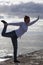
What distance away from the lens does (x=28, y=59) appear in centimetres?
1733

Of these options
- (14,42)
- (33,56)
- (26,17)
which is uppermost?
(26,17)

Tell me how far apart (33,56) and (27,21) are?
3945 millimetres

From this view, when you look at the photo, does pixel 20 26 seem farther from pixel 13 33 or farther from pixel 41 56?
pixel 41 56

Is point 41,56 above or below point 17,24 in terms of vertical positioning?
below

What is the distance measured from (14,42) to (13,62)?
127cm

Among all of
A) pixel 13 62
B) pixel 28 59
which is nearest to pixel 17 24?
pixel 13 62

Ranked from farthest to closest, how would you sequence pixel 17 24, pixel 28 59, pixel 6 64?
pixel 28 59 → pixel 6 64 → pixel 17 24

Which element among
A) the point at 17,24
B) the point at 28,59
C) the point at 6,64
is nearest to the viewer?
the point at 17,24

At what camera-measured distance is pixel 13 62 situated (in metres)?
16.0

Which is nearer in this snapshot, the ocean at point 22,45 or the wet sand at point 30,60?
the wet sand at point 30,60

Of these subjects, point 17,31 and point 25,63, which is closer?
point 17,31

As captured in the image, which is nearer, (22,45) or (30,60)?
(30,60)

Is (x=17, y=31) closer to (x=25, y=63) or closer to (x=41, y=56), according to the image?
(x=25, y=63)

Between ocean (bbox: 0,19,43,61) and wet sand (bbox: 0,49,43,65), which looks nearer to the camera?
wet sand (bbox: 0,49,43,65)
